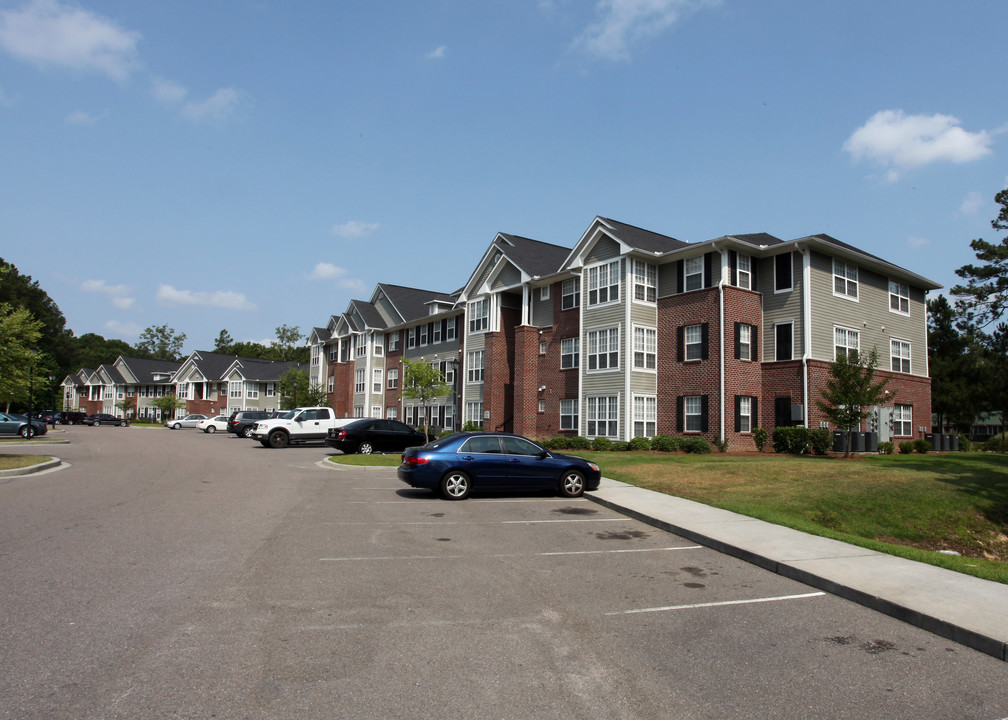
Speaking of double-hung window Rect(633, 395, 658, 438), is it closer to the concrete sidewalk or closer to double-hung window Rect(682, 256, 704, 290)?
double-hung window Rect(682, 256, 704, 290)

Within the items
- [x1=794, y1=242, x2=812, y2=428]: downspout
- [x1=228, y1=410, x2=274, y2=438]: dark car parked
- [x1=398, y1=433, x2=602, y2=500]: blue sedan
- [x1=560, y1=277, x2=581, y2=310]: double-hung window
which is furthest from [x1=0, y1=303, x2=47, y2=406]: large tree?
[x1=794, y1=242, x2=812, y2=428]: downspout

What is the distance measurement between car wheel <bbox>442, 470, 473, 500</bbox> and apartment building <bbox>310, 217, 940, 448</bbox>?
15.7 metres

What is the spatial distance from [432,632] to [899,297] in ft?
115

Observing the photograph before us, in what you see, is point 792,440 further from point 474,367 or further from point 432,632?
point 432,632

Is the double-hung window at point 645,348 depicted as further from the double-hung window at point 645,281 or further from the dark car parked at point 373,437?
the dark car parked at point 373,437

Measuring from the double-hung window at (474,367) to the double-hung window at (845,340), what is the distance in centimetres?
1984

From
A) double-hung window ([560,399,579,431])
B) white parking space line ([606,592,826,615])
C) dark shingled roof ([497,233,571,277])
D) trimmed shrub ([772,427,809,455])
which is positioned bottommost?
white parking space line ([606,592,826,615])

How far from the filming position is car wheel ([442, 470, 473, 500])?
14742mm

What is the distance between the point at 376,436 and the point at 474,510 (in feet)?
48.2

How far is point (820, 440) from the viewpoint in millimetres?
25469

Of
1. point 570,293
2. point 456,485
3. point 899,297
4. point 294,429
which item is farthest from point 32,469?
point 899,297

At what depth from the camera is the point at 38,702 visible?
4258 millimetres

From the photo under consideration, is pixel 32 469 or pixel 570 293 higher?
pixel 570 293

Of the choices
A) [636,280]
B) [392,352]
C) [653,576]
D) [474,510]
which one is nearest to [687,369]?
[636,280]
